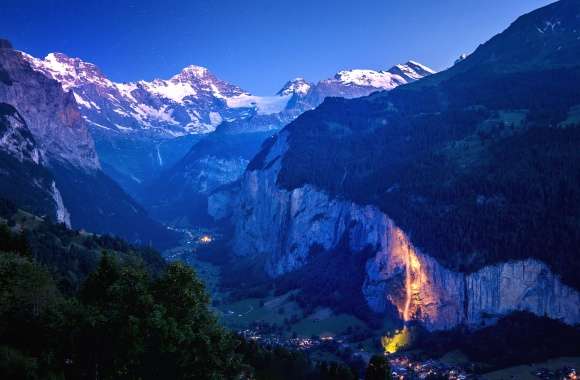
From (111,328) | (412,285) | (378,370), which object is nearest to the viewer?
(111,328)

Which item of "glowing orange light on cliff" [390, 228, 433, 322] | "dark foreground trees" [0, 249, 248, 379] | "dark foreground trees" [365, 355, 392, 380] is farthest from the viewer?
"glowing orange light on cliff" [390, 228, 433, 322]

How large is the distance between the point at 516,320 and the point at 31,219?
144 metres

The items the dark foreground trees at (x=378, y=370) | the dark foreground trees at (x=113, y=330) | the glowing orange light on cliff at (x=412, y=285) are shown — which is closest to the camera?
the dark foreground trees at (x=113, y=330)

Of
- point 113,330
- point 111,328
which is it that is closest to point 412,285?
point 113,330

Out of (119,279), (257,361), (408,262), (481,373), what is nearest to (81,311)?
(119,279)

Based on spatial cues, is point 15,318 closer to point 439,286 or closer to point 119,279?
point 119,279

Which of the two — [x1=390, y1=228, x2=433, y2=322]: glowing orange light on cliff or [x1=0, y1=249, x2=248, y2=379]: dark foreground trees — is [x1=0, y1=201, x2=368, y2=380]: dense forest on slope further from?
A: [x1=390, y1=228, x2=433, y2=322]: glowing orange light on cliff

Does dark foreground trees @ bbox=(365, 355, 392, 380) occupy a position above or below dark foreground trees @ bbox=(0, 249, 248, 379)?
below

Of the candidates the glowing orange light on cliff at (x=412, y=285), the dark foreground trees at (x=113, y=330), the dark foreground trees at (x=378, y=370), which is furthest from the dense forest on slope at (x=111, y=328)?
the glowing orange light on cliff at (x=412, y=285)

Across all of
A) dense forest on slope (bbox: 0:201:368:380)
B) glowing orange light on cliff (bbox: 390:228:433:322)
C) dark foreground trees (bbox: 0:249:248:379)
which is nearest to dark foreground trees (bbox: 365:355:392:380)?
dense forest on slope (bbox: 0:201:368:380)

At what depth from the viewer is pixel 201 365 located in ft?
178

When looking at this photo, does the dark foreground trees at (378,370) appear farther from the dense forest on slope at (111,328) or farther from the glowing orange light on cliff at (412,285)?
the glowing orange light on cliff at (412,285)

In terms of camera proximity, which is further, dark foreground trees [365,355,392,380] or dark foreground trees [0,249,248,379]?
dark foreground trees [365,355,392,380]

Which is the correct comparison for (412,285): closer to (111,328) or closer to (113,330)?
(113,330)
